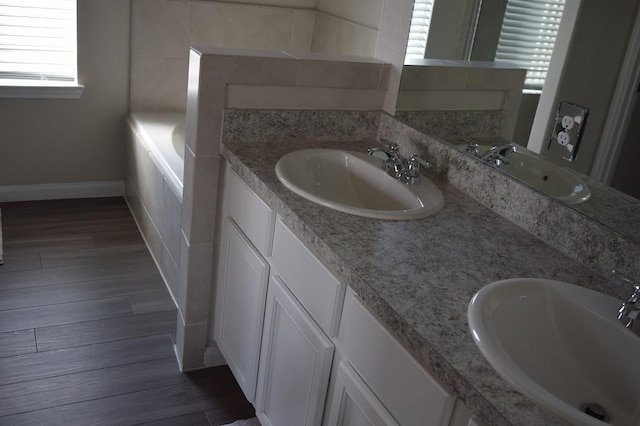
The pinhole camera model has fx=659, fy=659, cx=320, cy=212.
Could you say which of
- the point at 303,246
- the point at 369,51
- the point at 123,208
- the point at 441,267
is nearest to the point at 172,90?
the point at 123,208

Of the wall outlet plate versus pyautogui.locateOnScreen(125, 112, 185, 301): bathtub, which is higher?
the wall outlet plate

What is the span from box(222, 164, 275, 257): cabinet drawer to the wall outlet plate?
73 cm

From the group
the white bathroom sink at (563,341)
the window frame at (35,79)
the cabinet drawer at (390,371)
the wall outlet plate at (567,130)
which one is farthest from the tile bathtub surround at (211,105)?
the window frame at (35,79)

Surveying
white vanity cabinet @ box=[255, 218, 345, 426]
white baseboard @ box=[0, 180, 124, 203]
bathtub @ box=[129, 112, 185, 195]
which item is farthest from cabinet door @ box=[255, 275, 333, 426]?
white baseboard @ box=[0, 180, 124, 203]

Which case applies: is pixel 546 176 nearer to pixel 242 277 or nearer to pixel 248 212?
pixel 248 212

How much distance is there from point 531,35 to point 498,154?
0.32 metres

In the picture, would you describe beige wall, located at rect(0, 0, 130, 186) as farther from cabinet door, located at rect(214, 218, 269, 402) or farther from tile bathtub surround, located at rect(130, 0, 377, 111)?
cabinet door, located at rect(214, 218, 269, 402)

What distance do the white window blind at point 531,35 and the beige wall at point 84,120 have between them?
2286mm

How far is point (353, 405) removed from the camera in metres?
1.42

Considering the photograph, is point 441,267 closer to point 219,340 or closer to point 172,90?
point 219,340

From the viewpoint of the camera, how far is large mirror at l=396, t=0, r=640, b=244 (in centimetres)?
141

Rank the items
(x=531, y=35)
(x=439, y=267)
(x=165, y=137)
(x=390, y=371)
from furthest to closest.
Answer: (x=165, y=137) → (x=531, y=35) → (x=439, y=267) → (x=390, y=371)

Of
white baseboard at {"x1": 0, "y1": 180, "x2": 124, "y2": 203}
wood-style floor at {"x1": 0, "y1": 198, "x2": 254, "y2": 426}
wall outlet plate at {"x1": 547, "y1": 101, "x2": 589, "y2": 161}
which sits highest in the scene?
wall outlet plate at {"x1": 547, "y1": 101, "x2": 589, "y2": 161}

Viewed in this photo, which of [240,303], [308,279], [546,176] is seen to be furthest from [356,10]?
A: [308,279]
